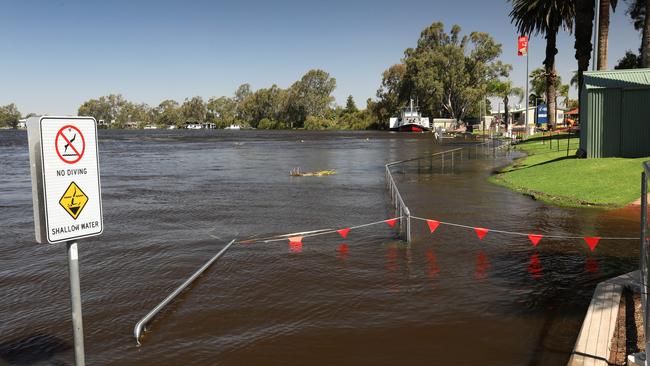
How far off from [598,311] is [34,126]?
6683 mm

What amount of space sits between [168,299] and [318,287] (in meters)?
2.64

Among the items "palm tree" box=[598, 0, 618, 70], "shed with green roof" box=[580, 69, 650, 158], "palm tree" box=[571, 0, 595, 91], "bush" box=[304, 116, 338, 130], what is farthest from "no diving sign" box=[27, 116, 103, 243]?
"bush" box=[304, 116, 338, 130]

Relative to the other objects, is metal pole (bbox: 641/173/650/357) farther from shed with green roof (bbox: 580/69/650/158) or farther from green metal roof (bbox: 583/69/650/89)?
green metal roof (bbox: 583/69/650/89)

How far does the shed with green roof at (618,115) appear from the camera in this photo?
22.3 meters

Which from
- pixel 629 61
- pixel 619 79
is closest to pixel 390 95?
pixel 629 61

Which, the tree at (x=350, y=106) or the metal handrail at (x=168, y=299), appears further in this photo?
the tree at (x=350, y=106)

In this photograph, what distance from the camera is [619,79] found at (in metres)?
22.9

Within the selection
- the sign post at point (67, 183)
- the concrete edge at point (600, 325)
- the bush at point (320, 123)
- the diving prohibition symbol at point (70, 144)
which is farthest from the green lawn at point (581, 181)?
the bush at point (320, 123)

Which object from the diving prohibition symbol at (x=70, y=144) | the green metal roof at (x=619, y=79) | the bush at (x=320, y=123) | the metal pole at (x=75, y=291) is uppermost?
the bush at (x=320, y=123)

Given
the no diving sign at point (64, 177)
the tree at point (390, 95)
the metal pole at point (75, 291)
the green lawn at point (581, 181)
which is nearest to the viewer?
the no diving sign at point (64, 177)

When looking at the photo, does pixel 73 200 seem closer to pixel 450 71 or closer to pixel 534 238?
pixel 534 238

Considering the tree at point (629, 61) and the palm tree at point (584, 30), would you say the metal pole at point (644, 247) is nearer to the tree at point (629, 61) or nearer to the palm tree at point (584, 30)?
the palm tree at point (584, 30)

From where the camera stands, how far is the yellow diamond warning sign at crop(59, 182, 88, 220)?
3965 mm

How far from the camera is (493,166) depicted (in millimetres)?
31453
